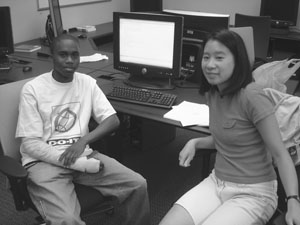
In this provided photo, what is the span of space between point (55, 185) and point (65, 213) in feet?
0.51

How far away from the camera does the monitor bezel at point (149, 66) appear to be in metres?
2.07

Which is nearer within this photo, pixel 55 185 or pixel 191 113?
pixel 55 185

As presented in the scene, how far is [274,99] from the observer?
152cm

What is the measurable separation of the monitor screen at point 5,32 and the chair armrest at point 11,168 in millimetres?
1420

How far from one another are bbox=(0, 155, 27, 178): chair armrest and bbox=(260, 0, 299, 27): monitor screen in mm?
3973

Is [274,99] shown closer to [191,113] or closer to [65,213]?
[191,113]

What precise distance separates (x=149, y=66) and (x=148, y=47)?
124 millimetres

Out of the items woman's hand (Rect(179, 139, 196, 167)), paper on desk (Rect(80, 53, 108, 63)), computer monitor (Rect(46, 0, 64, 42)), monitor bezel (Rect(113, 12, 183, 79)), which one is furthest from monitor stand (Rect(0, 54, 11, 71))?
woman's hand (Rect(179, 139, 196, 167))

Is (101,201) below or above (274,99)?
below

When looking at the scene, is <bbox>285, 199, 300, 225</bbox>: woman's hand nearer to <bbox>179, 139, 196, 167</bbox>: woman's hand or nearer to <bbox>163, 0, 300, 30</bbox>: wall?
<bbox>179, 139, 196, 167</bbox>: woman's hand

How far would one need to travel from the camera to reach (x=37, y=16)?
3707 millimetres

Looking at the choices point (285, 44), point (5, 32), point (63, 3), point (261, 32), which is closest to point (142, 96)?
point (5, 32)

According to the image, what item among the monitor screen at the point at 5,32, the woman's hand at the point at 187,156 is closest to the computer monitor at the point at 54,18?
the monitor screen at the point at 5,32

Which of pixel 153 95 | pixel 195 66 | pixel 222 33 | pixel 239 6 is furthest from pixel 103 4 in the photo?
pixel 222 33
